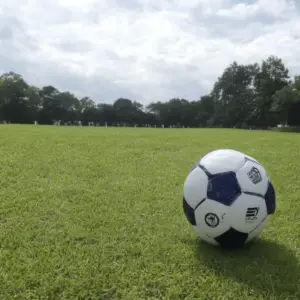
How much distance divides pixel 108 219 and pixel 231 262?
211 cm

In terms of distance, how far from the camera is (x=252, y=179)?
14.0ft

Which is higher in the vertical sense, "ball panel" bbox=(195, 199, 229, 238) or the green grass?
"ball panel" bbox=(195, 199, 229, 238)

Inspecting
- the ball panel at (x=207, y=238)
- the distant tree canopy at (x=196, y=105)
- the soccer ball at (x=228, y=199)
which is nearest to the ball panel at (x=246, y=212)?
the soccer ball at (x=228, y=199)

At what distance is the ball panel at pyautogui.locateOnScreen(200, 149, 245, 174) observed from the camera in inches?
169

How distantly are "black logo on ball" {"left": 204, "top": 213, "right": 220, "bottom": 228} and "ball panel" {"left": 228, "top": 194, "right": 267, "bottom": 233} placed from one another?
165 millimetres

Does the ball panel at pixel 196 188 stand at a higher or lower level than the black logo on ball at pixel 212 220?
higher

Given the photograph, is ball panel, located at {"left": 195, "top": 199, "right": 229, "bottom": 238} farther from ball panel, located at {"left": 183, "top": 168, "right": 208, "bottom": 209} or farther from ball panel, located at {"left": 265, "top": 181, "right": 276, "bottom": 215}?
ball panel, located at {"left": 265, "top": 181, "right": 276, "bottom": 215}

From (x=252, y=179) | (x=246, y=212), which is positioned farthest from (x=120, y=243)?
(x=252, y=179)

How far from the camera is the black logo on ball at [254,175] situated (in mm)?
4273

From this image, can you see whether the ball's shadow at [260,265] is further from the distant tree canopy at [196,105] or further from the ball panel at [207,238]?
the distant tree canopy at [196,105]

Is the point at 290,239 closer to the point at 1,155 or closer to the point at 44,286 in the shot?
the point at 44,286

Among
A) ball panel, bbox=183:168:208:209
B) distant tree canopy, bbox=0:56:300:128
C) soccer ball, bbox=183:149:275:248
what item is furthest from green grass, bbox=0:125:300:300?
distant tree canopy, bbox=0:56:300:128

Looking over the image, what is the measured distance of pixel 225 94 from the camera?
290ft

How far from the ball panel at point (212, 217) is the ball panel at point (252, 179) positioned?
386mm
